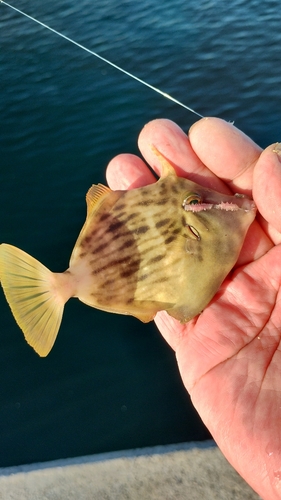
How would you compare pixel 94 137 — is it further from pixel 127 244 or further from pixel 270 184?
pixel 270 184

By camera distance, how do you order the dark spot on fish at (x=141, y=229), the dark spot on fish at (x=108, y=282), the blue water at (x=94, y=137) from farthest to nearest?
the blue water at (x=94, y=137)
the dark spot on fish at (x=141, y=229)
the dark spot on fish at (x=108, y=282)

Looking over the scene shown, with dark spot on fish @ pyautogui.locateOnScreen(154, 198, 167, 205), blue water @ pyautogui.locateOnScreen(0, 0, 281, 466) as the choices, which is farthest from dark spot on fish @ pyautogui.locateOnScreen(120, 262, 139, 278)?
blue water @ pyautogui.locateOnScreen(0, 0, 281, 466)

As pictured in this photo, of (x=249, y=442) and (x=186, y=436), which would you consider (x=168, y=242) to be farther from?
(x=186, y=436)

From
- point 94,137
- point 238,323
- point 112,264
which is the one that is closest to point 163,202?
point 112,264

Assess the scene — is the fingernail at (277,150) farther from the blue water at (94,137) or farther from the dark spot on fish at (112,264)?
the blue water at (94,137)

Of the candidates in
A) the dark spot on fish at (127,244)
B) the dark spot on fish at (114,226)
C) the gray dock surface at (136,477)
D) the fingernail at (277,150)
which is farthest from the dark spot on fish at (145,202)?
the gray dock surface at (136,477)

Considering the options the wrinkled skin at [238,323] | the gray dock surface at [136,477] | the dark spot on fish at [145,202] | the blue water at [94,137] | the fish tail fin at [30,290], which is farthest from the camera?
the blue water at [94,137]

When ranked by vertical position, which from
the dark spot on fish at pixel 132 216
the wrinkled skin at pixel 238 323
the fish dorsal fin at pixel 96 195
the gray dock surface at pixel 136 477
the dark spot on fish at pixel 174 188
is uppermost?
the fish dorsal fin at pixel 96 195
